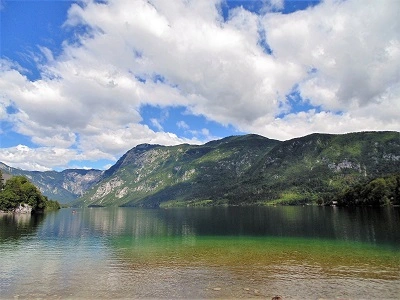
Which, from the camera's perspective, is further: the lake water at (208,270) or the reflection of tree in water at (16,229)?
the reflection of tree in water at (16,229)

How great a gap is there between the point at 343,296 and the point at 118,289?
74.7 ft

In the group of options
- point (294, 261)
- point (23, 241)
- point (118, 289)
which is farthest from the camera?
point (23, 241)

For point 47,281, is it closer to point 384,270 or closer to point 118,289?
point 118,289

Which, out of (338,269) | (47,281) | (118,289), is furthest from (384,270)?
(47,281)

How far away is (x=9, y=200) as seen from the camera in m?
194

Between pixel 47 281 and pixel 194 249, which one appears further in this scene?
pixel 194 249

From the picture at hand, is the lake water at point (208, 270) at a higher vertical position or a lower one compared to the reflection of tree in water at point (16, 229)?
lower

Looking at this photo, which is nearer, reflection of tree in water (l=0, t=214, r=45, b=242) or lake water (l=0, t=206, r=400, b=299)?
lake water (l=0, t=206, r=400, b=299)

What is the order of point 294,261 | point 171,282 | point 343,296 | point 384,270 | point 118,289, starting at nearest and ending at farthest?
1. point 343,296
2. point 118,289
3. point 171,282
4. point 384,270
5. point 294,261

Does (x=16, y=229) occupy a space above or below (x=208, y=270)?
above

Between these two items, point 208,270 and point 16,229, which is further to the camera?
point 16,229

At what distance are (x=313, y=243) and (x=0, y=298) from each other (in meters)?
55.5

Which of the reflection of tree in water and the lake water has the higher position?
the reflection of tree in water

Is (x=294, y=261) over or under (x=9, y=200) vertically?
under
